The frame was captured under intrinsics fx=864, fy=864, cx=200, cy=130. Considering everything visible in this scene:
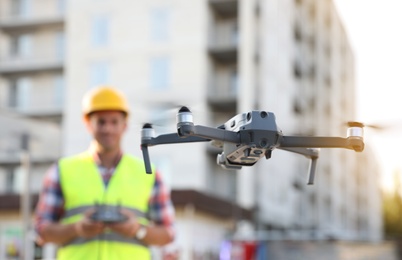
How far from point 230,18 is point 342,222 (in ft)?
109

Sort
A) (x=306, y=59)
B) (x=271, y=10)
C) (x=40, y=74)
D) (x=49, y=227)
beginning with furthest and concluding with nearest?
(x=306, y=59)
(x=40, y=74)
(x=271, y=10)
(x=49, y=227)

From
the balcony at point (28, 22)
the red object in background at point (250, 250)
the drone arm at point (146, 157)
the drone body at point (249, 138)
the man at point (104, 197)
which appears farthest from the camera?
the balcony at point (28, 22)

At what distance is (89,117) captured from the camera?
158 inches

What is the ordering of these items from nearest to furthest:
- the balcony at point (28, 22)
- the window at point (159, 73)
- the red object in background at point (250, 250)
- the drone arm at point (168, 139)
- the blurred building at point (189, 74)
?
1. the drone arm at point (168, 139)
2. the red object in background at point (250, 250)
3. the blurred building at point (189, 74)
4. the window at point (159, 73)
5. the balcony at point (28, 22)

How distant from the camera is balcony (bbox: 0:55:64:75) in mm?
47938

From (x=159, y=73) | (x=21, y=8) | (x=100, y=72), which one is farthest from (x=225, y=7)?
(x=21, y=8)

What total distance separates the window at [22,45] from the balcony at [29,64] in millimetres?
372

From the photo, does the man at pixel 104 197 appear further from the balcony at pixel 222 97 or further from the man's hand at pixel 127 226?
the balcony at pixel 222 97

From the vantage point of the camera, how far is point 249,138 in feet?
7.00

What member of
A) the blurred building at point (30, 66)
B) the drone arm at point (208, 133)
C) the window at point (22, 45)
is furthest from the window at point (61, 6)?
the drone arm at point (208, 133)

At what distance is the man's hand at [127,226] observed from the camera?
12.5ft

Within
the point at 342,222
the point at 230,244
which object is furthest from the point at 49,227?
the point at 342,222

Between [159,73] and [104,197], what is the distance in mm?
38837

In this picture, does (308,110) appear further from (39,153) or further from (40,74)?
(39,153)
